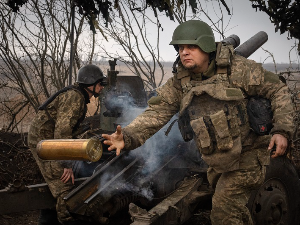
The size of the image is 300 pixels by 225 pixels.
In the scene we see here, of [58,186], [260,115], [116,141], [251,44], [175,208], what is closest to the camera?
[116,141]

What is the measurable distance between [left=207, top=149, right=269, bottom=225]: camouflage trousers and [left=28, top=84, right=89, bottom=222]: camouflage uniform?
1987mm

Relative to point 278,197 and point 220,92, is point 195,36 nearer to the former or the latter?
point 220,92

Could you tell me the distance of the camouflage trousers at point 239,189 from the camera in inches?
136

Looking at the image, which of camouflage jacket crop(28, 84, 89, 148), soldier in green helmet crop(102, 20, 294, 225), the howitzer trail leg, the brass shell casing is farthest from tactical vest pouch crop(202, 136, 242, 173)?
camouflage jacket crop(28, 84, 89, 148)

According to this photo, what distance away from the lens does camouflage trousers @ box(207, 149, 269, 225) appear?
136 inches

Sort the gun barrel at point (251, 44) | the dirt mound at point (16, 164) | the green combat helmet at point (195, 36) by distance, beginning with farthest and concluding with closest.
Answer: the dirt mound at point (16, 164) < the gun barrel at point (251, 44) < the green combat helmet at point (195, 36)

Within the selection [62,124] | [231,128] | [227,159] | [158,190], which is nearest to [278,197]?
[227,159]

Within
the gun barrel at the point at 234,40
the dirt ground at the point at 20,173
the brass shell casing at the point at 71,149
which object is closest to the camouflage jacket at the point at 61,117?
the dirt ground at the point at 20,173

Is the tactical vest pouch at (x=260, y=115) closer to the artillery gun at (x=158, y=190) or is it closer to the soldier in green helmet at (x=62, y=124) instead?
the artillery gun at (x=158, y=190)

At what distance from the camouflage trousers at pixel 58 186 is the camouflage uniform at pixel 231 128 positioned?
168 centimetres

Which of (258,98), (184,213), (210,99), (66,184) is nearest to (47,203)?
(66,184)

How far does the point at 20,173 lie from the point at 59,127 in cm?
221

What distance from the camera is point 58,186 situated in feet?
15.8

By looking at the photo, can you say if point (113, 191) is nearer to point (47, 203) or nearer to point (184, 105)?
point (47, 203)
